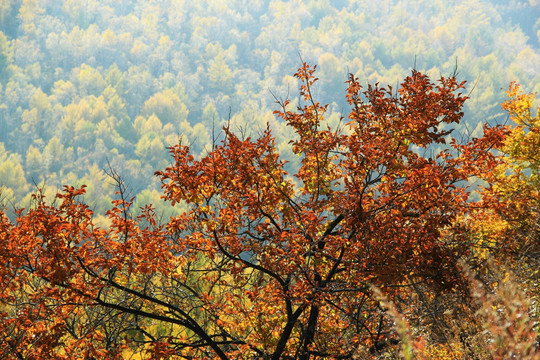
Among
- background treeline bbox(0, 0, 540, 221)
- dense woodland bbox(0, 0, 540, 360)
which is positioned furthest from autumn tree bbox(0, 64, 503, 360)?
background treeline bbox(0, 0, 540, 221)

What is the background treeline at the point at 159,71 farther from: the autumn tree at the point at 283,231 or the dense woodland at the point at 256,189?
the autumn tree at the point at 283,231

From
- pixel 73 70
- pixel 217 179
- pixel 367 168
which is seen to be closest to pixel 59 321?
pixel 217 179

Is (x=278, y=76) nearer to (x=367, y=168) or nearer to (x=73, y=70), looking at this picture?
(x=73, y=70)

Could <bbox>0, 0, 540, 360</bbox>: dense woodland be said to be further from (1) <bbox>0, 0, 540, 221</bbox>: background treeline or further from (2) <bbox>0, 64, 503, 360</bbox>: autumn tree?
(1) <bbox>0, 0, 540, 221</bbox>: background treeline

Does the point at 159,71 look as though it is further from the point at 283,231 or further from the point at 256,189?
the point at 283,231

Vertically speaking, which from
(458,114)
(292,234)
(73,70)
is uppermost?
(73,70)

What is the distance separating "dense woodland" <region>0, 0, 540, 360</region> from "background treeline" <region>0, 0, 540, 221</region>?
80 cm

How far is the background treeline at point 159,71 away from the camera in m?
123

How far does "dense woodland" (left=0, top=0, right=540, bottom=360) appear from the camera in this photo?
484 cm

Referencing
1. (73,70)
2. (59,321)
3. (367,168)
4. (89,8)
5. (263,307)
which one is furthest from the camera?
(89,8)

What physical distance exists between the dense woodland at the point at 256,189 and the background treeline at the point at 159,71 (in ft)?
2.64

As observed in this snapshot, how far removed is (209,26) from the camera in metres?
188

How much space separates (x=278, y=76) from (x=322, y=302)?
574ft

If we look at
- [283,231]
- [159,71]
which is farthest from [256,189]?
[159,71]
